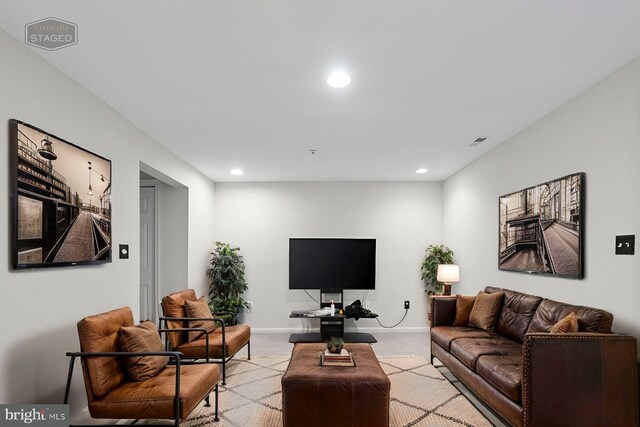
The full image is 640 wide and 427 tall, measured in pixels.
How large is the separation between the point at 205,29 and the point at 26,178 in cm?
137

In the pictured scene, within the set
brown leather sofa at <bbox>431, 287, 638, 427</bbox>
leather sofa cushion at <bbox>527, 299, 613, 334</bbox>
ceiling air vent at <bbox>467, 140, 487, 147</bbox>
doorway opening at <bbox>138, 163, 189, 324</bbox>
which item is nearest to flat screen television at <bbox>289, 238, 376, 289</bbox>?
doorway opening at <bbox>138, 163, 189, 324</bbox>

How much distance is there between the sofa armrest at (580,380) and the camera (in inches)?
97.0

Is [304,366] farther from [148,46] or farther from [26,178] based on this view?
[148,46]

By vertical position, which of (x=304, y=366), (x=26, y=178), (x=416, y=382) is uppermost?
(x=26, y=178)

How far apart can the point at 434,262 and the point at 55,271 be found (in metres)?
5.23

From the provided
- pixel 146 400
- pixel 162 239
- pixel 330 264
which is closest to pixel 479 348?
pixel 146 400

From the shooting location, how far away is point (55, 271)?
264cm

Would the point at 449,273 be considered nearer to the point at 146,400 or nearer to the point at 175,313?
the point at 175,313

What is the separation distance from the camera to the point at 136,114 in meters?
3.53

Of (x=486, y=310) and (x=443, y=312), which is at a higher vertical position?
(x=486, y=310)

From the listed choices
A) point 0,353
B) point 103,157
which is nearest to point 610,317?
point 0,353

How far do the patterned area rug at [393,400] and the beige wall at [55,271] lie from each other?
113 cm

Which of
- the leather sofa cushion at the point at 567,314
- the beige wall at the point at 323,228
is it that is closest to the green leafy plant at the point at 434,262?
the beige wall at the point at 323,228

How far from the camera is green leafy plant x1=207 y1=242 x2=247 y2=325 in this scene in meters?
6.21
